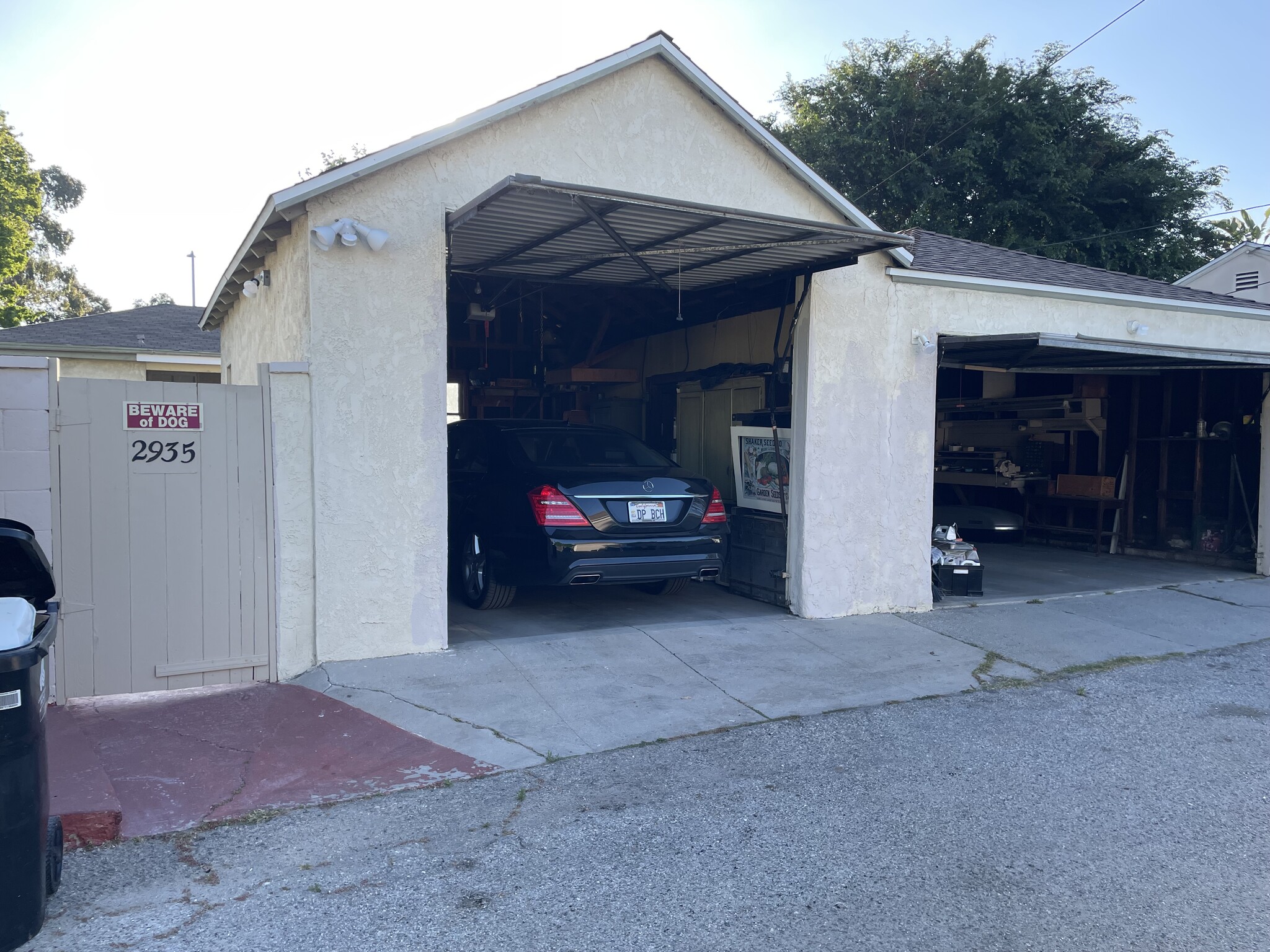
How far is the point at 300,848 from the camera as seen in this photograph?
12.5 ft

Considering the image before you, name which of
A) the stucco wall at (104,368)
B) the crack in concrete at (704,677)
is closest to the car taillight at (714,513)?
the crack in concrete at (704,677)

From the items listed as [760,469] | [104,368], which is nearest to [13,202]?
[104,368]

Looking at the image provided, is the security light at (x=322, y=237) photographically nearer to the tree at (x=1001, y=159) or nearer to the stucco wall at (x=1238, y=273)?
the tree at (x=1001, y=159)

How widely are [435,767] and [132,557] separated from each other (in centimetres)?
235

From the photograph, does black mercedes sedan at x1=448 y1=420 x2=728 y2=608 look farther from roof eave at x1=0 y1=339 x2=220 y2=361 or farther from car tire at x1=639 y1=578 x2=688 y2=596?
roof eave at x1=0 y1=339 x2=220 y2=361

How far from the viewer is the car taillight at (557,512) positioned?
6.75 meters

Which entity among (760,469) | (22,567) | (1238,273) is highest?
(1238,273)

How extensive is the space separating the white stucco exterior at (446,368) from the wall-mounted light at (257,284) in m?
0.13

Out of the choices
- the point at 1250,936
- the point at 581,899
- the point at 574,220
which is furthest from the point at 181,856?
the point at 574,220

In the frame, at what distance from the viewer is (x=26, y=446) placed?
5160 millimetres

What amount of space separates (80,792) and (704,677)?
3.63m

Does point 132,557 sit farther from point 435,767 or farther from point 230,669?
point 435,767

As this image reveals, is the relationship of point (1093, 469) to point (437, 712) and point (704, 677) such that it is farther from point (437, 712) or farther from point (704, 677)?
point (437, 712)

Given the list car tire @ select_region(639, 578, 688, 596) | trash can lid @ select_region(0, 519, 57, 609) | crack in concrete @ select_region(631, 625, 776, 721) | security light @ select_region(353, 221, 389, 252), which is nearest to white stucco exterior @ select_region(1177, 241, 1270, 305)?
car tire @ select_region(639, 578, 688, 596)
